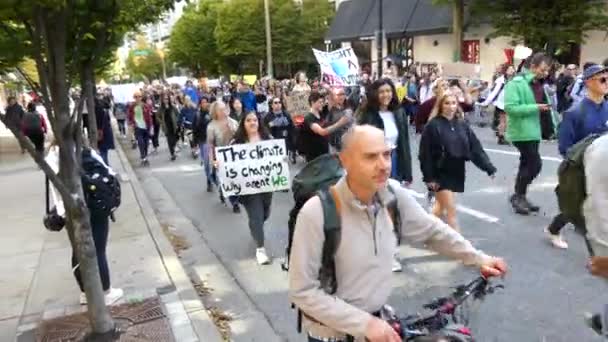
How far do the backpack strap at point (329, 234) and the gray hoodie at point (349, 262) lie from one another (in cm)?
2

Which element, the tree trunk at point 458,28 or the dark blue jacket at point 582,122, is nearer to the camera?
the dark blue jacket at point 582,122

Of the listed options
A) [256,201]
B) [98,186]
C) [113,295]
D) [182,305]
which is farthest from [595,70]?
[113,295]

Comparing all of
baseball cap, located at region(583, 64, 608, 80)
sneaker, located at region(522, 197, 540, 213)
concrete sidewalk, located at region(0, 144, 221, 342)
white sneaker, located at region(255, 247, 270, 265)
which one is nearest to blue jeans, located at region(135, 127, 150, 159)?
concrete sidewalk, located at region(0, 144, 221, 342)

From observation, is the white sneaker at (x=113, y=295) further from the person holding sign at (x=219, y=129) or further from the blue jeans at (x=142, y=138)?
the blue jeans at (x=142, y=138)

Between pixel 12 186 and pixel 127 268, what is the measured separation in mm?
7275

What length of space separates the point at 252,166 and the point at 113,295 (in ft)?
7.17

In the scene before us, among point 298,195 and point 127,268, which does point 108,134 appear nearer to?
point 127,268

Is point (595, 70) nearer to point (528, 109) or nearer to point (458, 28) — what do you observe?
point (528, 109)

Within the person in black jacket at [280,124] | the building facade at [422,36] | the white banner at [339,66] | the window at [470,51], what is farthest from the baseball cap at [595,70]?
the window at [470,51]

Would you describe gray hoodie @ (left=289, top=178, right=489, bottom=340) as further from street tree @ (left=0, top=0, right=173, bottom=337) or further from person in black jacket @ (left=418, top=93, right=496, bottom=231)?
person in black jacket @ (left=418, top=93, right=496, bottom=231)

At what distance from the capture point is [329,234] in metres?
2.17

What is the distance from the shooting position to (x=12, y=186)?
1195 centimetres

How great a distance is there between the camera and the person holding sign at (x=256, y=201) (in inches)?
244

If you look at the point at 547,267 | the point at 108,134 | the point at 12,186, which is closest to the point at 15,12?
the point at 547,267
